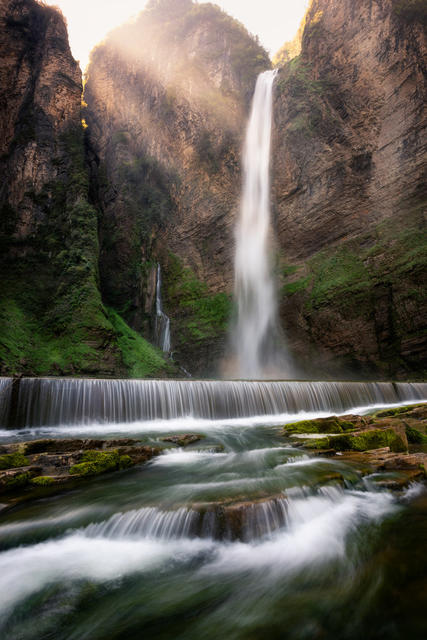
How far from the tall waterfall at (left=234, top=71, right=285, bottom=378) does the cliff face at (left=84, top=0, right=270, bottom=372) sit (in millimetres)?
920

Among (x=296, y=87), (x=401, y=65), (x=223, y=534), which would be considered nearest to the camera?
(x=223, y=534)

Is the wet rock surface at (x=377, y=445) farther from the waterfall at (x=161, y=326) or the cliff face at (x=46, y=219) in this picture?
the waterfall at (x=161, y=326)

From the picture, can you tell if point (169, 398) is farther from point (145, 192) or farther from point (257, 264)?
point (145, 192)

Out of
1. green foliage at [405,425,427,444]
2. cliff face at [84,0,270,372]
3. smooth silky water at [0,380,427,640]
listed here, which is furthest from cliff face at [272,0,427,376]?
smooth silky water at [0,380,427,640]

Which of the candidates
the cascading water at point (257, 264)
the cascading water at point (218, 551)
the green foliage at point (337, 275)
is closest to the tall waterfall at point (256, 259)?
the cascading water at point (257, 264)

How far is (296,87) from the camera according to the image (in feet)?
76.4

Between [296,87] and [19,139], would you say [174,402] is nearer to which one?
[19,139]

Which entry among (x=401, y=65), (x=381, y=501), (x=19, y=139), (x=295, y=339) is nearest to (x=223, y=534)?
(x=381, y=501)

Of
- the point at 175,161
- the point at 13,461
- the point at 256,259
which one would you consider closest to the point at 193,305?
the point at 256,259

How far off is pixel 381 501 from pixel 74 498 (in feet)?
12.3

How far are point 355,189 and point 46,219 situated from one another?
1880 centimetres

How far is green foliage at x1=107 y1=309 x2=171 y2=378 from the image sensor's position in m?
16.7

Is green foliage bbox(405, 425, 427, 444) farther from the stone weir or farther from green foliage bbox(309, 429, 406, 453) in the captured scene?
the stone weir

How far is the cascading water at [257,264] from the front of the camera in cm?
2111
